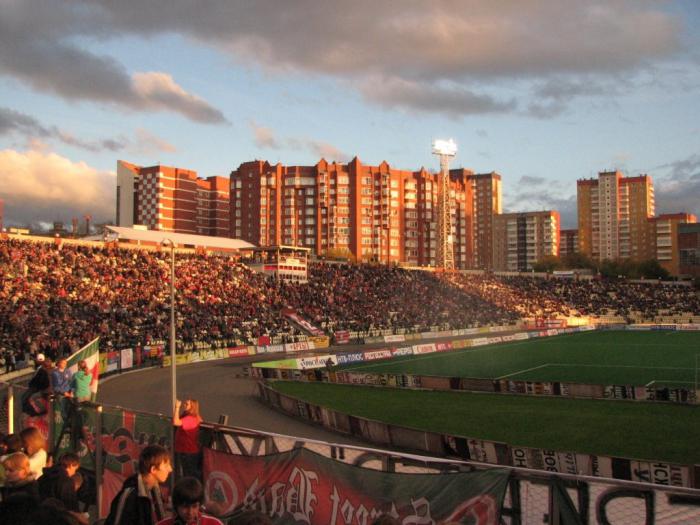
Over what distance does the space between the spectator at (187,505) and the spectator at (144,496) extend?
2.81 ft

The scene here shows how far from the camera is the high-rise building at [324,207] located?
14475cm

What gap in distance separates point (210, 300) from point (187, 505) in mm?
53484

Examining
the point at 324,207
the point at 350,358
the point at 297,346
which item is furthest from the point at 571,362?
the point at 324,207

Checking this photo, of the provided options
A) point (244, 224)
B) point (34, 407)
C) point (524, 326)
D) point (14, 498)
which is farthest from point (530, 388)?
point (244, 224)

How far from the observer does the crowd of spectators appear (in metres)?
42.7

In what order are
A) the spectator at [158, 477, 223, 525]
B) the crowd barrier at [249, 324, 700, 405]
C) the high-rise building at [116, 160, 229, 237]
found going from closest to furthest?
the spectator at [158, 477, 223, 525], the crowd barrier at [249, 324, 700, 405], the high-rise building at [116, 160, 229, 237]

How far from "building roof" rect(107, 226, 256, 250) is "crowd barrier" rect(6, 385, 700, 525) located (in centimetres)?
5255

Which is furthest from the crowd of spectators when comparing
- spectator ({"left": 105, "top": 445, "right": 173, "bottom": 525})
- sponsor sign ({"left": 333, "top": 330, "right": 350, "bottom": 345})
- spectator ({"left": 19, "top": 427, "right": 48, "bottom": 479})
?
spectator ({"left": 105, "top": 445, "right": 173, "bottom": 525})

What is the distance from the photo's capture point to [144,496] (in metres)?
6.14

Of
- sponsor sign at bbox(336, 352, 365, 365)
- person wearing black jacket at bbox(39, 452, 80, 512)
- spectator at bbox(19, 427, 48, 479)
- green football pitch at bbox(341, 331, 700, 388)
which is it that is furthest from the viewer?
sponsor sign at bbox(336, 352, 365, 365)

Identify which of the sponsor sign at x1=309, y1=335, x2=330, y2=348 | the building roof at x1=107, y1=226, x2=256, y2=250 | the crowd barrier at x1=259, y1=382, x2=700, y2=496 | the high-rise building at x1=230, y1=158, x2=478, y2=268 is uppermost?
the high-rise building at x1=230, y1=158, x2=478, y2=268

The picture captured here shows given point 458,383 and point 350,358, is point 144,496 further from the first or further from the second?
point 350,358

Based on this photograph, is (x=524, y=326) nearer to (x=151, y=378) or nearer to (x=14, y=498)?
(x=151, y=378)

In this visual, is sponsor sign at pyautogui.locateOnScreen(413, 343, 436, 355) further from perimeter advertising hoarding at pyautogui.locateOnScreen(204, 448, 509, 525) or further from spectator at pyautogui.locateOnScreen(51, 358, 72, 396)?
perimeter advertising hoarding at pyautogui.locateOnScreen(204, 448, 509, 525)
